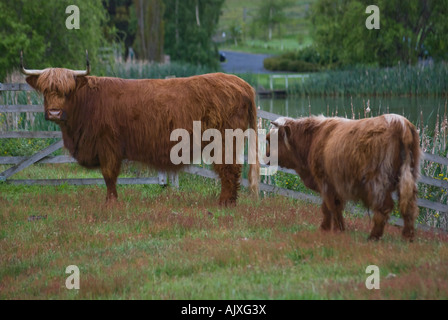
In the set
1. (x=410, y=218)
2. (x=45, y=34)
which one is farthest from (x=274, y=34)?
(x=410, y=218)

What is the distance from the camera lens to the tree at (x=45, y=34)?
19.9 metres

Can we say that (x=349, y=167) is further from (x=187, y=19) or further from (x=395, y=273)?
(x=187, y=19)

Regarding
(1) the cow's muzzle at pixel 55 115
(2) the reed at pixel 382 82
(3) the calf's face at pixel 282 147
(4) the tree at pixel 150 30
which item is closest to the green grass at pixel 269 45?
(4) the tree at pixel 150 30

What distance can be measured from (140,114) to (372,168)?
3561mm

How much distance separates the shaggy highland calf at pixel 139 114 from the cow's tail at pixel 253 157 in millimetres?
13

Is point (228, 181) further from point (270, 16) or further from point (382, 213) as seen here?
point (270, 16)

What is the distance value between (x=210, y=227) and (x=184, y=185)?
3.21 m

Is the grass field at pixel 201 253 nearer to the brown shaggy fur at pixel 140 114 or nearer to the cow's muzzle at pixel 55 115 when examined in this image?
the brown shaggy fur at pixel 140 114

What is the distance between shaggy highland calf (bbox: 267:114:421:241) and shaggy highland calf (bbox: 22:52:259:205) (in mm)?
1939

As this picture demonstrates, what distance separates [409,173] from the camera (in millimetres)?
5625

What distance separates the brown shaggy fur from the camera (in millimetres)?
8086

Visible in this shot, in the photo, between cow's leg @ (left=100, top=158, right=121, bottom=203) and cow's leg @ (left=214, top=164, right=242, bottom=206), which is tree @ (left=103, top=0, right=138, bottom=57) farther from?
cow's leg @ (left=214, top=164, right=242, bottom=206)

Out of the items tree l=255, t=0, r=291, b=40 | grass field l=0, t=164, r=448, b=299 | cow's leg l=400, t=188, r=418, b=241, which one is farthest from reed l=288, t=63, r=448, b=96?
tree l=255, t=0, r=291, b=40
